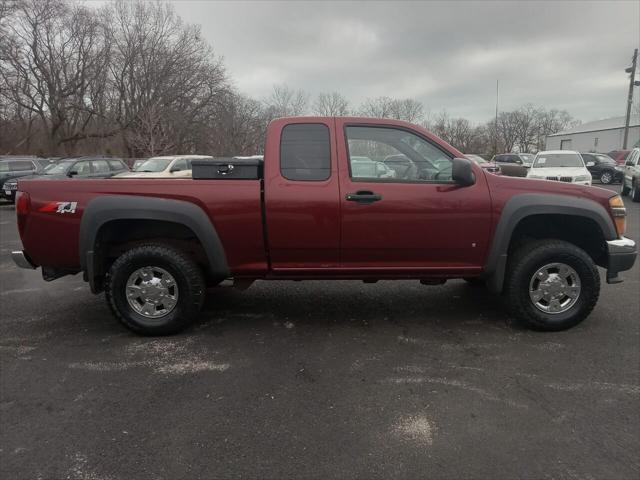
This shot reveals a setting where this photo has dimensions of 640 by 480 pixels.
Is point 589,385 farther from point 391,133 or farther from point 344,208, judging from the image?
point 391,133

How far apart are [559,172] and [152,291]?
13.5 meters

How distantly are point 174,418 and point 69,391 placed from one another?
Answer: 3.07ft

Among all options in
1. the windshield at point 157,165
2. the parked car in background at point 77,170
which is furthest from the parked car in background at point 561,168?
the parked car in background at point 77,170

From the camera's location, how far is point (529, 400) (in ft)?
10.1

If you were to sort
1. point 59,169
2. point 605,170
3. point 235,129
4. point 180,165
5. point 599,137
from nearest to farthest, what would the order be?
point 180,165, point 59,169, point 605,170, point 235,129, point 599,137

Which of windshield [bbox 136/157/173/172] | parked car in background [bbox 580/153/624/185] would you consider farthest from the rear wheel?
windshield [bbox 136/157/173/172]

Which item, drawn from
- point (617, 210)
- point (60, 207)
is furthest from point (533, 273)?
point (60, 207)

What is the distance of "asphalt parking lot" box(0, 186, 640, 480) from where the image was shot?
2.48 metres

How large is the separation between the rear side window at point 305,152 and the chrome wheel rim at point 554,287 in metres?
2.21

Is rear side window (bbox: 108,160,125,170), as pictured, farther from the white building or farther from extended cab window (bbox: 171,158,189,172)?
the white building

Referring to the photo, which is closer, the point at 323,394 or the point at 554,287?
the point at 323,394

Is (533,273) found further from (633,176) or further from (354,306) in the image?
(633,176)

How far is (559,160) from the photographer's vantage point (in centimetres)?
1461

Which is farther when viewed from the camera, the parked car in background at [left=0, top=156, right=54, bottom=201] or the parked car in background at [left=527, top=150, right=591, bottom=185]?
the parked car in background at [left=0, top=156, right=54, bottom=201]
